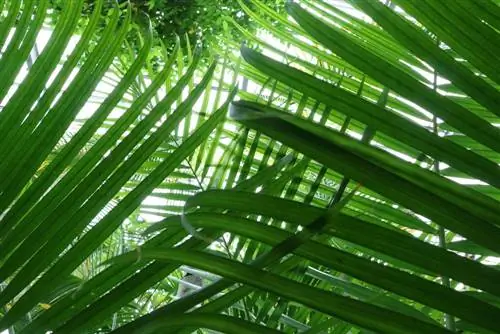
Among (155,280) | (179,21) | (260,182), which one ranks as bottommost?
(155,280)

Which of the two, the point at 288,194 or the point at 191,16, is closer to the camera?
the point at 288,194

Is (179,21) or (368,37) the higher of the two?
(179,21)

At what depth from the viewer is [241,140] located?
0.95 meters

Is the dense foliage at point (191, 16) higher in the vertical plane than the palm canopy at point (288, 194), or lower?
higher

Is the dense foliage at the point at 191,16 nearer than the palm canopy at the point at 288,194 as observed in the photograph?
No

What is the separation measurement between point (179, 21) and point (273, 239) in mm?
3808

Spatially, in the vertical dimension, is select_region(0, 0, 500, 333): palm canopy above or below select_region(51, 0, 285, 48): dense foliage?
below

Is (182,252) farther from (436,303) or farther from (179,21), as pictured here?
(179,21)

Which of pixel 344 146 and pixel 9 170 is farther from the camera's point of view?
pixel 9 170

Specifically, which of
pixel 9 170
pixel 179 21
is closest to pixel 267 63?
pixel 9 170

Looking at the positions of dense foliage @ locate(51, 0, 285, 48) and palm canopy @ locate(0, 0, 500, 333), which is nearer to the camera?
palm canopy @ locate(0, 0, 500, 333)

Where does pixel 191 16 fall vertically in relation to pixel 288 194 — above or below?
above

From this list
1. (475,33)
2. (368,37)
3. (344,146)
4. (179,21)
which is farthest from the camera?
(179,21)

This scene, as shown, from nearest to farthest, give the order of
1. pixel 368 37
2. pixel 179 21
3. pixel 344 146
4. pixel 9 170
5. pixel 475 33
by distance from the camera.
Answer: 1. pixel 344 146
2. pixel 475 33
3. pixel 9 170
4. pixel 368 37
5. pixel 179 21
